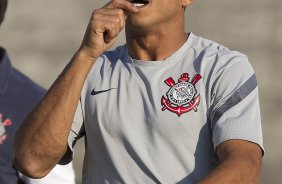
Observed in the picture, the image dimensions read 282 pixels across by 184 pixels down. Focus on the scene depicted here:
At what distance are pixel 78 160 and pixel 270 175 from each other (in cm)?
162

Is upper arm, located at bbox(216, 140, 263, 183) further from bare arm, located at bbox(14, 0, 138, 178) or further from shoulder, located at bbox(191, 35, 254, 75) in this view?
bare arm, located at bbox(14, 0, 138, 178)

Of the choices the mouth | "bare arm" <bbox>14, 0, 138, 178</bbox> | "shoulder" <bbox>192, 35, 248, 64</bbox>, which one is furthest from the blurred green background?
"bare arm" <bbox>14, 0, 138, 178</bbox>

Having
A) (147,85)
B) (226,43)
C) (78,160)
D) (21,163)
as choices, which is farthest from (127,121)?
(226,43)

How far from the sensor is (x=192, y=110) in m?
4.07

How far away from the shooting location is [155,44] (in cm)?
428

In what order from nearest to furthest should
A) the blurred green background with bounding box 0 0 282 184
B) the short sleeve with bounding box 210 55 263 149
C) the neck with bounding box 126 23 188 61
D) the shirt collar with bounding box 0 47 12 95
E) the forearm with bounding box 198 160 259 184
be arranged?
the forearm with bounding box 198 160 259 184 < the short sleeve with bounding box 210 55 263 149 < the neck with bounding box 126 23 188 61 < the shirt collar with bounding box 0 47 12 95 < the blurred green background with bounding box 0 0 282 184

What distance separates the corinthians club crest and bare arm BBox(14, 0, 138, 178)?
0.90ft

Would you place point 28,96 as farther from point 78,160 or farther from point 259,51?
point 259,51

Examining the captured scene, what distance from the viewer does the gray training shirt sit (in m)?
4.05

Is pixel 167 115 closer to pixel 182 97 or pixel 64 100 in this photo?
pixel 182 97

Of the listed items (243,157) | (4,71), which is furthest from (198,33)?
Answer: (243,157)

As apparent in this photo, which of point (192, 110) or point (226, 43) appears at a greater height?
point (192, 110)

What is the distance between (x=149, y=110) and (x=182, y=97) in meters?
0.13

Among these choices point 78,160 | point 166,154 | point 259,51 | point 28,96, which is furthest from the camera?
point 259,51
